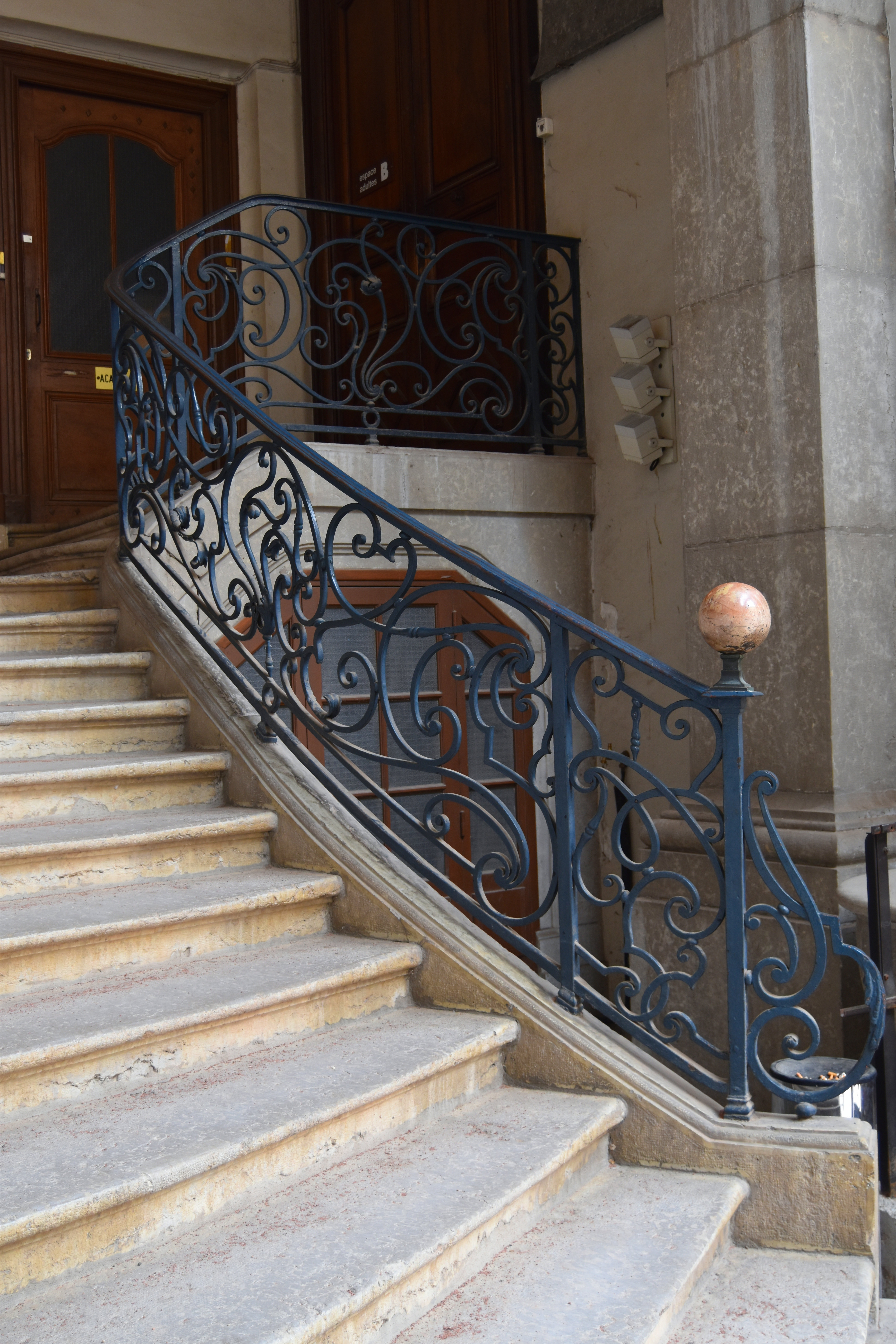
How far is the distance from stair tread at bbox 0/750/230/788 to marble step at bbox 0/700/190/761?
21 millimetres

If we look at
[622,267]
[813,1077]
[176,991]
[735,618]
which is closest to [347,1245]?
[176,991]

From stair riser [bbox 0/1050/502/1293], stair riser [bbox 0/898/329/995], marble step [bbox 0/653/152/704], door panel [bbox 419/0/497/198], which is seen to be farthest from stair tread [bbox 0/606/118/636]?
door panel [bbox 419/0/497/198]

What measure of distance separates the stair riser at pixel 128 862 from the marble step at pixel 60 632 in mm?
976

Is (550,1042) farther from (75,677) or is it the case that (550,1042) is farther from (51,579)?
(51,579)

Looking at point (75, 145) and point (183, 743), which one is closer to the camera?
point (183, 743)

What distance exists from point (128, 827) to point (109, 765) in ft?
0.79

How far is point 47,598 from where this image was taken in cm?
387

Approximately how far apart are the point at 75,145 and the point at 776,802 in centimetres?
507

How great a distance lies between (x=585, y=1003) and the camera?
8.84ft

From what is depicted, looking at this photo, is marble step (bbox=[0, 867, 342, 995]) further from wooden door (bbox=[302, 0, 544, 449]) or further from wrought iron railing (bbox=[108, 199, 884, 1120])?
wooden door (bbox=[302, 0, 544, 449])

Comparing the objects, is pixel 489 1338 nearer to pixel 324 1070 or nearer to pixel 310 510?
pixel 324 1070

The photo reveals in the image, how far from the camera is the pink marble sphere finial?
234 cm

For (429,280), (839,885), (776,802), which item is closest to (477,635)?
(429,280)

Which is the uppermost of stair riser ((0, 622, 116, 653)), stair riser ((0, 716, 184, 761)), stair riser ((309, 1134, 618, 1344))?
stair riser ((0, 622, 116, 653))
